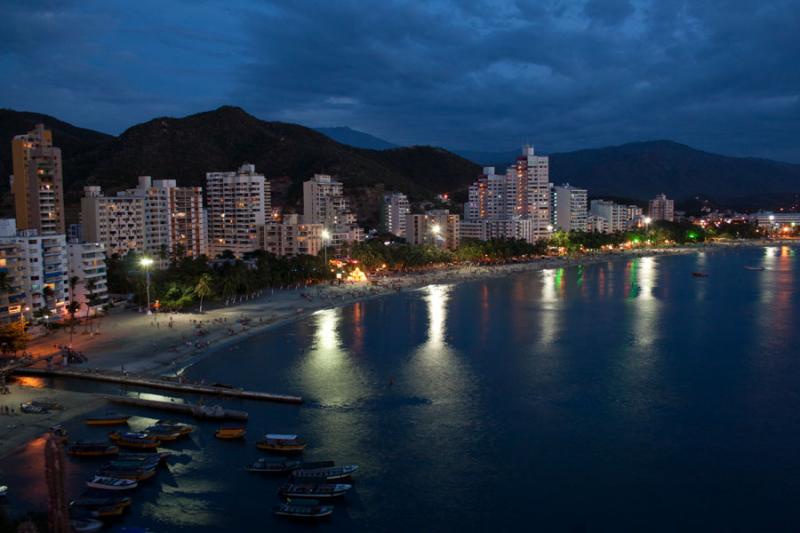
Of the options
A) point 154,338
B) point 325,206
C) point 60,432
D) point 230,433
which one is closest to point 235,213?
point 325,206

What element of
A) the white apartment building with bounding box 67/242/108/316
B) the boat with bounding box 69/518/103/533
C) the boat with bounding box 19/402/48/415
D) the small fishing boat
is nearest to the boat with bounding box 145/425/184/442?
the small fishing boat

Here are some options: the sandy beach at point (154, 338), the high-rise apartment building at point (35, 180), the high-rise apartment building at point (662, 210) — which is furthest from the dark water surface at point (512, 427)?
the high-rise apartment building at point (662, 210)

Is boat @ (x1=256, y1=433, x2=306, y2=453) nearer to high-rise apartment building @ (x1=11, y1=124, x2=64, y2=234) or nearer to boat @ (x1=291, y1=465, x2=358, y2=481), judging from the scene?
boat @ (x1=291, y1=465, x2=358, y2=481)

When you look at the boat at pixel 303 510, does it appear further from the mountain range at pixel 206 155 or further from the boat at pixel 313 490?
the mountain range at pixel 206 155

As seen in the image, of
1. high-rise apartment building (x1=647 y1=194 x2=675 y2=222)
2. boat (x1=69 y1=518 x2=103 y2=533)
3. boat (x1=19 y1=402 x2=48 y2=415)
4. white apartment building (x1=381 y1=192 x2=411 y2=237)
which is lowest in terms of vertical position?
boat (x1=69 y1=518 x2=103 y2=533)

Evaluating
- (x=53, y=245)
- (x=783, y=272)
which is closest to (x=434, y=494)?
(x=53, y=245)

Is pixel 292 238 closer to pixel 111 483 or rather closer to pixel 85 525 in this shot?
pixel 111 483
